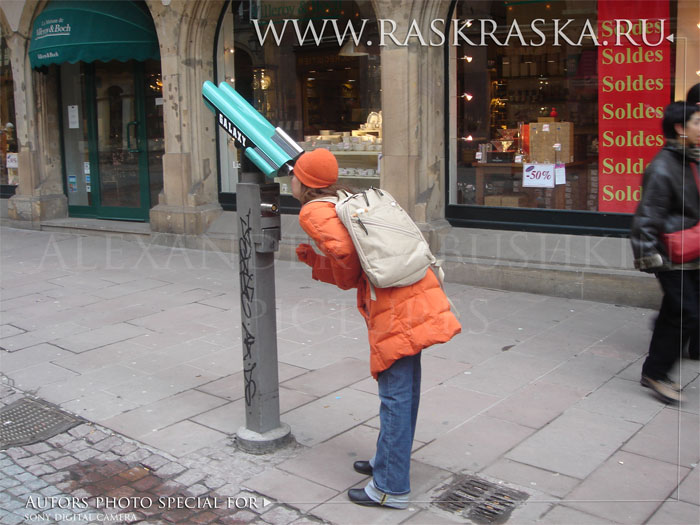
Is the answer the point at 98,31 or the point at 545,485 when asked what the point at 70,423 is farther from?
the point at 98,31

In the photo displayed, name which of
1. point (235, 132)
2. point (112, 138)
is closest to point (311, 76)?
point (112, 138)

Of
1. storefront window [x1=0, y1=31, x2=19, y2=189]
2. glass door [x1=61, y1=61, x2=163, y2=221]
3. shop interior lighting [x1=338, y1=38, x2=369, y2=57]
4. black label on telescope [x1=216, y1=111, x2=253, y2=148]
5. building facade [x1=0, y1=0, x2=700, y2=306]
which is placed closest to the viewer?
black label on telescope [x1=216, y1=111, x2=253, y2=148]

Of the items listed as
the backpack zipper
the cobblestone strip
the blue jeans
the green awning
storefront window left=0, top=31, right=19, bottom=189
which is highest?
the green awning

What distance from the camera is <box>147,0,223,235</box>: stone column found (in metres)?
10.2

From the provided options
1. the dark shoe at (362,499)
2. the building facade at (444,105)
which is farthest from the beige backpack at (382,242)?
the building facade at (444,105)

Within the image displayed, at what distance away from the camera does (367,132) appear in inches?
373

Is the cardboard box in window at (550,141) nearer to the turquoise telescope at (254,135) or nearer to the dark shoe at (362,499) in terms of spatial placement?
the turquoise telescope at (254,135)

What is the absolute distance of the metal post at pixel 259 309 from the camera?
13.2 feet

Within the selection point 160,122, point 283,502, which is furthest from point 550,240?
point 160,122

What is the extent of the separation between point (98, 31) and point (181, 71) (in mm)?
1471

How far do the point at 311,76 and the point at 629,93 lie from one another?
4.21m

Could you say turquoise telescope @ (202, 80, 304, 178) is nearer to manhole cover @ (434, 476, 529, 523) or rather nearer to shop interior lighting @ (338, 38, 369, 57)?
manhole cover @ (434, 476, 529, 523)

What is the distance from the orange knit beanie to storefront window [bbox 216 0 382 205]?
5640 millimetres

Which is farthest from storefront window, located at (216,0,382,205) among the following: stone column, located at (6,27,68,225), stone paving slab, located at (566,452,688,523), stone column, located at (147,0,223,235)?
stone paving slab, located at (566,452,688,523)
